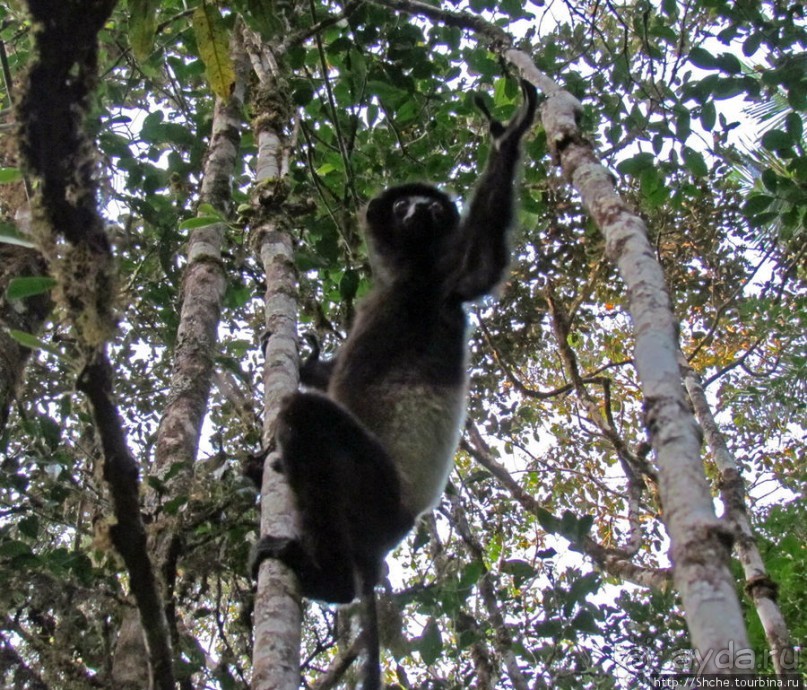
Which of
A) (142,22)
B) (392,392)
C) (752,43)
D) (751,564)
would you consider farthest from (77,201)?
(752,43)

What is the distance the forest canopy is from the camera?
171cm

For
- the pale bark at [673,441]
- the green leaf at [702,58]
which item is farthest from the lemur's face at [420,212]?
the pale bark at [673,441]

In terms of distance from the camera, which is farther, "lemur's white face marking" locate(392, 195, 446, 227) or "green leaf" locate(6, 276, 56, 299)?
"lemur's white face marking" locate(392, 195, 446, 227)

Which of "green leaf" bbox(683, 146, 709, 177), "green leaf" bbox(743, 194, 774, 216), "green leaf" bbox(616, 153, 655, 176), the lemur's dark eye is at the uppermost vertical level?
the lemur's dark eye

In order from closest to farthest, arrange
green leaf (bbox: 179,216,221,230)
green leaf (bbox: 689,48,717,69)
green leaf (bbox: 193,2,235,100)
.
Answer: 1. green leaf (bbox: 193,2,235,100)
2. green leaf (bbox: 179,216,221,230)
3. green leaf (bbox: 689,48,717,69)

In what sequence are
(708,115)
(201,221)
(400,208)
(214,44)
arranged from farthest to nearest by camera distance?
(400,208), (708,115), (201,221), (214,44)

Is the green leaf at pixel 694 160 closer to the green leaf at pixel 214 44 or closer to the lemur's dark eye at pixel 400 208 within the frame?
the lemur's dark eye at pixel 400 208

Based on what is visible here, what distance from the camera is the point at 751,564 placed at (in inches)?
169

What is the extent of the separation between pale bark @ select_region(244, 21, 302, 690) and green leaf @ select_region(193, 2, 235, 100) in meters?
0.66

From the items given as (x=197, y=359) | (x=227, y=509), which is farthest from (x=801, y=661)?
(x=197, y=359)

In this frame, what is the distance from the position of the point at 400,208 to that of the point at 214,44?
201 cm

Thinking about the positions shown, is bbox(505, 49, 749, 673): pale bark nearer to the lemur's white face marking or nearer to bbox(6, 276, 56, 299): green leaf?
bbox(6, 276, 56, 299): green leaf

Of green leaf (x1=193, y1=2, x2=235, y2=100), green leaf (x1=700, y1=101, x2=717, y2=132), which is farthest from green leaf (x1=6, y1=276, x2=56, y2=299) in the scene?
green leaf (x1=700, y1=101, x2=717, y2=132)

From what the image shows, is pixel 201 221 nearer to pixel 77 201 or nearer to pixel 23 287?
pixel 23 287
